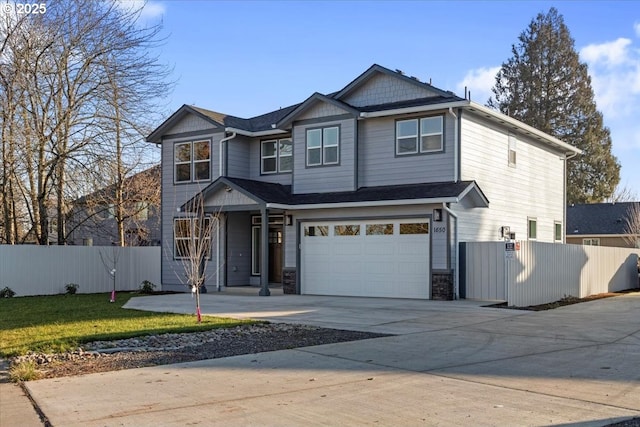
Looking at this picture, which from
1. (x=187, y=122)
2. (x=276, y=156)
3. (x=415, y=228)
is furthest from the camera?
(x=187, y=122)

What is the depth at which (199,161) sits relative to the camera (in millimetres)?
24375

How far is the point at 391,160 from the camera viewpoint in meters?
20.5

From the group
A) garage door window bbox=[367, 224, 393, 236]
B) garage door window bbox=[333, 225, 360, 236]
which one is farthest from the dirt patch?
garage door window bbox=[333, 225, 360, 236]

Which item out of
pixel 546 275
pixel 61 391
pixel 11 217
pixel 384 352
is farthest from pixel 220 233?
pixel 61 391

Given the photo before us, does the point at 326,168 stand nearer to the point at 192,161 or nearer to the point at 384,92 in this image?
the point at 384,92

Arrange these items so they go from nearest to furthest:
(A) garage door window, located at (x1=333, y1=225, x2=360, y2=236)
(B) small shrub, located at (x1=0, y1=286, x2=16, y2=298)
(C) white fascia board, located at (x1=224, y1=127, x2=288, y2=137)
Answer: (A) garage door window, located at (x1=333, y1=225, x2=360, y2=236), (B) small shrub, located at (x1=0, y1=286, x2=16, y2=298), (C) white fascia board, located at (x1=224, y1=127, x2=288, y2=137)

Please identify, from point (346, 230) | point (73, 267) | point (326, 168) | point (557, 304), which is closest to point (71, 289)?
point (73, 267)

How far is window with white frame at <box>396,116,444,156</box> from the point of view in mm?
19594

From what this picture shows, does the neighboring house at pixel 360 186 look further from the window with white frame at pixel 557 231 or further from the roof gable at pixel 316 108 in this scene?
the window with white frame at pixel 557 231

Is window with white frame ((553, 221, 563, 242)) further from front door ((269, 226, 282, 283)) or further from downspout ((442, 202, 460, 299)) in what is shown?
front door ((269, 226, 282, 283))

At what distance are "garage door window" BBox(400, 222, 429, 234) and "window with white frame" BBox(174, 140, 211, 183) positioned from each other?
8.35 meters

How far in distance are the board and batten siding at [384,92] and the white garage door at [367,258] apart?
14.4 feet

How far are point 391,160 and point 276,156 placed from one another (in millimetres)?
5310

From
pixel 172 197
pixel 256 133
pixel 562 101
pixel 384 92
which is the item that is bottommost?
pixel 172 197
